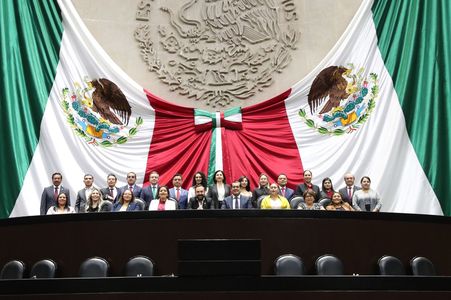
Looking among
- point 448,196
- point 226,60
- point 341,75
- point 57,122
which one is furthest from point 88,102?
point 448,196

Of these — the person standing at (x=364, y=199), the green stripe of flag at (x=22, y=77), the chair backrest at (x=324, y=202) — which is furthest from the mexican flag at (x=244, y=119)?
the chair backrest at (x=324, y=202)

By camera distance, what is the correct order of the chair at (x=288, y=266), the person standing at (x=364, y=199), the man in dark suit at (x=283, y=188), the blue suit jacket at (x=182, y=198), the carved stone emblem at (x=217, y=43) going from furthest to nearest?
the carved stone emblem at (x=217, y=43)
the man in dark suit at (x=283, y=188)
the blue suit jacket at (x=182, y=198)
the person standing at (x=364, y=199)
the chair at (x=288, y=266)

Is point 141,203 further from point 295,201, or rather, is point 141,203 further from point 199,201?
point 295,201

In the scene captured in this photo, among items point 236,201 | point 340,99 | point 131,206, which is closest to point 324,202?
point 236,201

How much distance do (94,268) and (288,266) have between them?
5.53 ft

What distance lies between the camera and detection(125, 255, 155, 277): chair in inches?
268

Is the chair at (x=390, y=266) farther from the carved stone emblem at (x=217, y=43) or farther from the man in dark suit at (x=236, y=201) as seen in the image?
the carved stone emblem at (x=217, y=43)

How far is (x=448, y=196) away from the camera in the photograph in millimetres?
10406

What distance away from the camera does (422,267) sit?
278 inches

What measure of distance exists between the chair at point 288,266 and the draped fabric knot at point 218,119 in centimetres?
462

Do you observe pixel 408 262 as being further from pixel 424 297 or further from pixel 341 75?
pixel 341 75

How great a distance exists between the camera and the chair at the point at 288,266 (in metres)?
6.65

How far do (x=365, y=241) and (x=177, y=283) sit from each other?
7.41 feet

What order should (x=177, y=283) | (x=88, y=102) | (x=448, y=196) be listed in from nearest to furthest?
(x=177, y=283) < (x=448, y=196) < (x=88, y=102)
